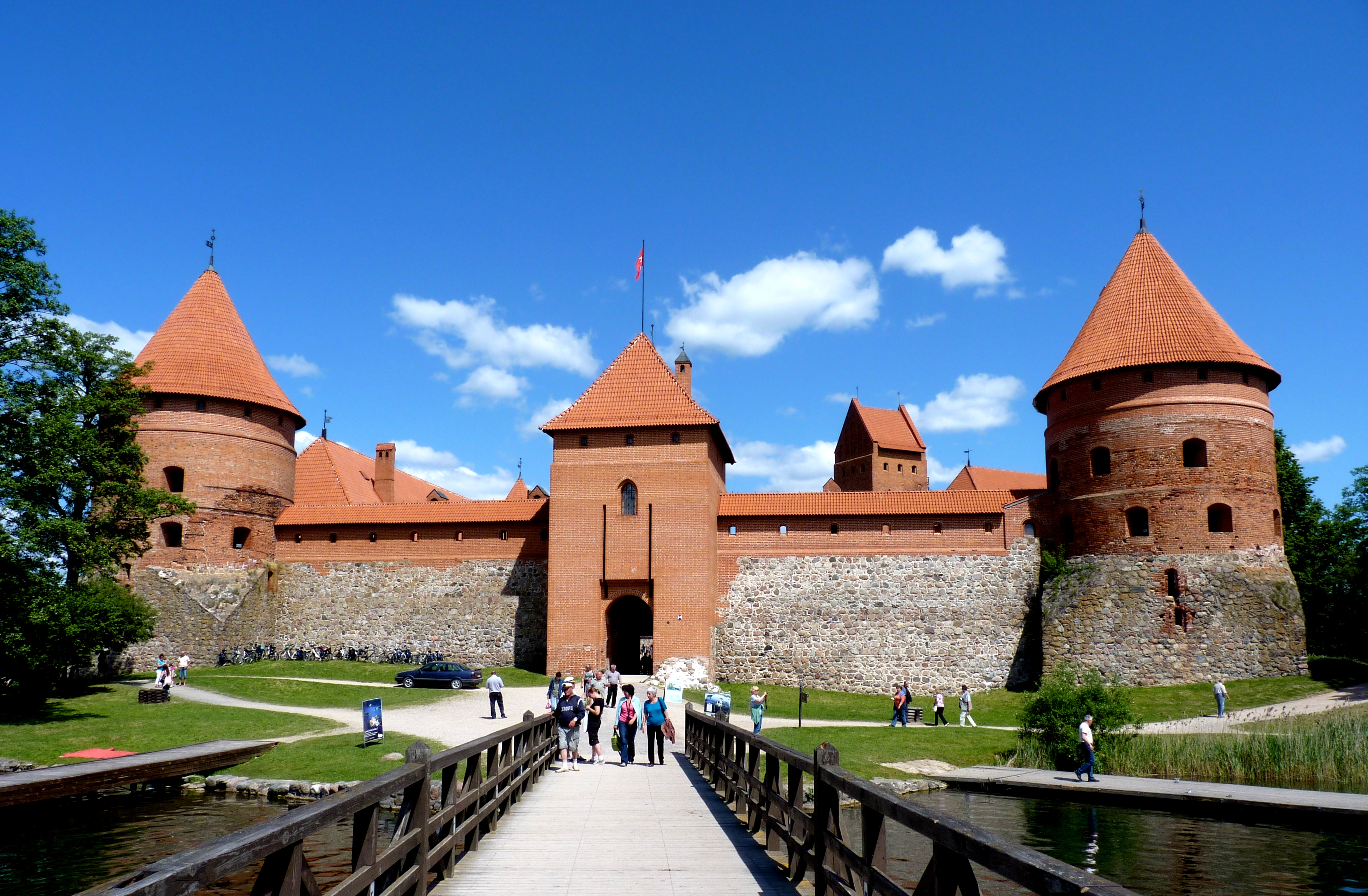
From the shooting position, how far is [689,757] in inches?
572

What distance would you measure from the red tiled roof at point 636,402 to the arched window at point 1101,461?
11.0 m

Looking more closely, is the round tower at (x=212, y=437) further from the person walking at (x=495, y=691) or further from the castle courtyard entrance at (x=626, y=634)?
the person walking at (x=495, y=691)

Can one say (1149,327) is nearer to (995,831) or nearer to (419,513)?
(995,831)

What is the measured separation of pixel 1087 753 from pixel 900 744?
143 inches

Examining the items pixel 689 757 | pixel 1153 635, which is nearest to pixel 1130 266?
pixel 1153 635

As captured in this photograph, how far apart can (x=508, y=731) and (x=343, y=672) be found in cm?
2094

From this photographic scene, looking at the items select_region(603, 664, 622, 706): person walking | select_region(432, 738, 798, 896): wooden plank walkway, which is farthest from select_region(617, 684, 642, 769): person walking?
select_region(603, 664, 622, 706): person walking

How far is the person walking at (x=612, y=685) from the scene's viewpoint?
19.6 metres

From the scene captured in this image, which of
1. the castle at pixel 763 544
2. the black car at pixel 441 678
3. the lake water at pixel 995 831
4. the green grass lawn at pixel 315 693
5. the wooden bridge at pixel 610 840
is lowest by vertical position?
the lake water at pixel 995 831

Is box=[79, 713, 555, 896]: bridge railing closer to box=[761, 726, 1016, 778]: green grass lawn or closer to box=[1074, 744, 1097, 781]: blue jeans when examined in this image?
box=[761, 726, 1016, 778]: green grass lawn

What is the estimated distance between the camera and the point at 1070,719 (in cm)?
1828

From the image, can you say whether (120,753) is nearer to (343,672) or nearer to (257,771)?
(257,771)

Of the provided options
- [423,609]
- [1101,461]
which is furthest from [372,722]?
[1101,461]

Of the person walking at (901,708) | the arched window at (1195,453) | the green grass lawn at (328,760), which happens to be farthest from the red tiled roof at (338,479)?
the arched window at (1195,453)
